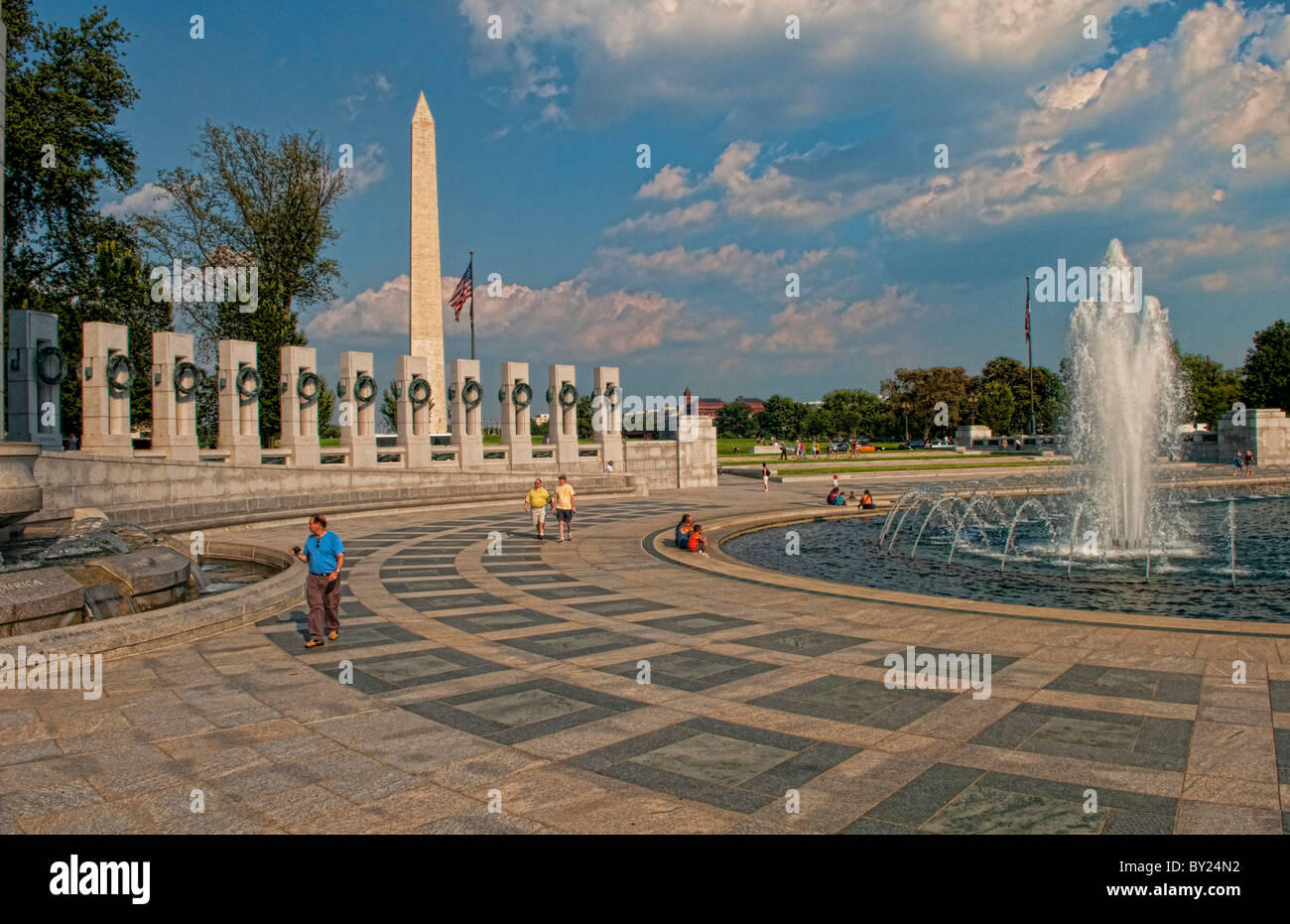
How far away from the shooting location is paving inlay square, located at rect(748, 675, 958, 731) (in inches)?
272

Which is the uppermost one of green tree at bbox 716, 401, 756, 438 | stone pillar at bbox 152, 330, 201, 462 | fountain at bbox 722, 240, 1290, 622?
green tree at bbox 716, 401, 756, 438

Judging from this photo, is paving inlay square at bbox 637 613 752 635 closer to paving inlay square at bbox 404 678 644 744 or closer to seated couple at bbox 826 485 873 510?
paving inlay square at bbox 404 678 644 744

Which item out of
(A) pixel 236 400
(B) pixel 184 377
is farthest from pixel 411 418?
(B) pixel 184 377

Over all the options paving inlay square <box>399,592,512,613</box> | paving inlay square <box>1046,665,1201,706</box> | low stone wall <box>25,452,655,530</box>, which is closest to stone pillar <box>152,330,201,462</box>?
low stone wall <box>25,452,655,530</box>

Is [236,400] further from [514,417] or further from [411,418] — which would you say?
[514,417]

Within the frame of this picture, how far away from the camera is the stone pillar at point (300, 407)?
28.1 m

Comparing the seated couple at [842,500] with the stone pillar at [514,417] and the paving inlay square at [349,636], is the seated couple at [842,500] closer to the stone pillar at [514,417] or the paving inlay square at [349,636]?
the stone pillar at [514,417]

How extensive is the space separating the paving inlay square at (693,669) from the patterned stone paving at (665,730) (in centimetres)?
4

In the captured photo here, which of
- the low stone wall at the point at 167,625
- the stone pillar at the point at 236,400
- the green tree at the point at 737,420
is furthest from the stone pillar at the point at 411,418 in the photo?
the green tree at the point at 737,420

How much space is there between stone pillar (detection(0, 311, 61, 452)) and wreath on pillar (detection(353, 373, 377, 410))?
9.10m

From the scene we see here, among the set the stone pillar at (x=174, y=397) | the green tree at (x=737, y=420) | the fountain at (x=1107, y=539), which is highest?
the green tree at (x=737, y=420)

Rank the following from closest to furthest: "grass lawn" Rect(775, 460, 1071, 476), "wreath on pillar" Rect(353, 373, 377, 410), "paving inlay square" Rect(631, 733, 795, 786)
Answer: "paving inlay square" Rect(631, 733, 795, 786) → "wreath on pillar" Rect(353, 373, 377, 410) → "grass lawn" Rect(775, 460, 1071, 476)

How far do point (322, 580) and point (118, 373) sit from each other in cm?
1913
